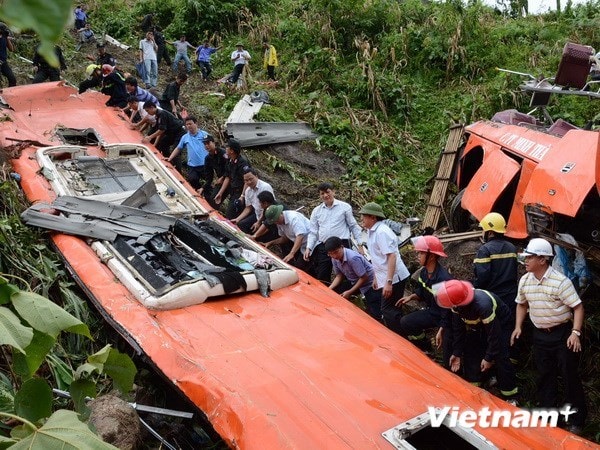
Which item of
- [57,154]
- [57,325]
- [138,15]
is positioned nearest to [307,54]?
[138,15]

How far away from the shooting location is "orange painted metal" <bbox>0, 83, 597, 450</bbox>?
3336 mm

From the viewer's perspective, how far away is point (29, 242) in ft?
18.1

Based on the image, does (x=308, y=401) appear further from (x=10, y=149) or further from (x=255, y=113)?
(x=255, y=113)

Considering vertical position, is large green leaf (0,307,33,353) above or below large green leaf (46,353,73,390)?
above

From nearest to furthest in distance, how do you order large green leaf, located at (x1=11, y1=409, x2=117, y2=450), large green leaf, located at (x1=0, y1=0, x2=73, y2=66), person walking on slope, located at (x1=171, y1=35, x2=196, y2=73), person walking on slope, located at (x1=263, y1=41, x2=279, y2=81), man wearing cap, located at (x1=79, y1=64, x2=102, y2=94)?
1. large green leaf, located at (x1=0, y1=0, x2=73, y2=66)
2. large green leaf, located at (x1=11, y1=409, x2=117, y2=450)
3. man wearing cap, located at (x1=79, y1=64, x2=102, y2=94)
4. person walking on slope, located at (x1=263, y1=41, x2=279, y2=81)
5. person walking on slope, located at (x1=171, y1=35, x2=196, y2=73)

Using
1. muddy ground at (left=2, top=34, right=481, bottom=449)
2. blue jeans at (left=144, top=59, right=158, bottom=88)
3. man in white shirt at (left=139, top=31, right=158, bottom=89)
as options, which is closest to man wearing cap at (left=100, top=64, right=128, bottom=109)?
muddy ground at (left=2, top=34, right=481, bottom=449)

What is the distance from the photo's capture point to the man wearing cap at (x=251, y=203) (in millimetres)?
6954

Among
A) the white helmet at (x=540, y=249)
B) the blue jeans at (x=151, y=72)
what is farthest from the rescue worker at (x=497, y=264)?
the blue jeans at (x=151, y=72)

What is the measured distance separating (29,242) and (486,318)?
4119mm

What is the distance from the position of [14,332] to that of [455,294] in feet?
12.2

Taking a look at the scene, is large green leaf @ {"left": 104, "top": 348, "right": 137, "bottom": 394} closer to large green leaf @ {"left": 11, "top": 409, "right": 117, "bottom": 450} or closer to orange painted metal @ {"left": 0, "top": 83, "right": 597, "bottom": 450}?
large green leaf @ {"left": 11, "top": 409, "right": 117, "bottom": 450}

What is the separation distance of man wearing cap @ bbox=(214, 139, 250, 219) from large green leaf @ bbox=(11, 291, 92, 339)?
240 inches

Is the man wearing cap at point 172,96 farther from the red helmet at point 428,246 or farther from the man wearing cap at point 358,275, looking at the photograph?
the red helmet at point 428,246

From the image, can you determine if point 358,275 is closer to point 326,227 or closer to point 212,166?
point 326,227
